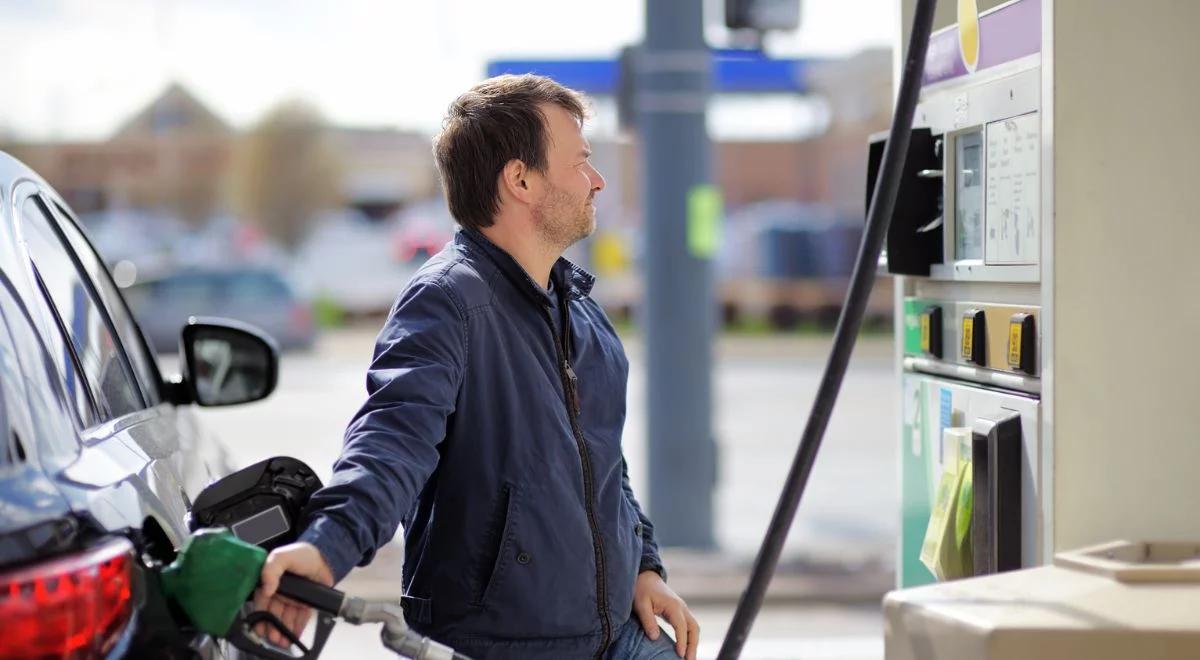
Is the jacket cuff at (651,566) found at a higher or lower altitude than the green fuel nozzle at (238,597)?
lower

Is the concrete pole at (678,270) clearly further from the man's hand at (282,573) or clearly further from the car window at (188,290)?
the car window at (188,290)

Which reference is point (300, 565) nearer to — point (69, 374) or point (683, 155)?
point (69, 374)

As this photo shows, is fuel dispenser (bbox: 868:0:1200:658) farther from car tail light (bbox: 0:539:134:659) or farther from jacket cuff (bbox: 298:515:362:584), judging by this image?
car tail light (bbox: 0:539:134:659)

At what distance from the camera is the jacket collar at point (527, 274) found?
2.64 m

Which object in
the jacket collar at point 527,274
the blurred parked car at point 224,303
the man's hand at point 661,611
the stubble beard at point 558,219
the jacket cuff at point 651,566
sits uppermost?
the stubble beard at point 558,219

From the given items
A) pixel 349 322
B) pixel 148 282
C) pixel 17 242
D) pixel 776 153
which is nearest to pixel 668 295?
pixel 17 242

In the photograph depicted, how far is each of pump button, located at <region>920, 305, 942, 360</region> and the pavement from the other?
336 millimetres

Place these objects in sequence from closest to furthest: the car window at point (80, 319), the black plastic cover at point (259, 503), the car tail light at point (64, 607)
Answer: the car tail light at point (64, 607) < the black plastic cover at point (259, 503) < the car window at point (80, 319)

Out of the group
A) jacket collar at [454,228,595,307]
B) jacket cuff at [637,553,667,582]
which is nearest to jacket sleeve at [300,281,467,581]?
jacket collar at [454,228,595,307]

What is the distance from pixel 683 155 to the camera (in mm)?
7746

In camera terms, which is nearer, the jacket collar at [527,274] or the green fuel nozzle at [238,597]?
the green fuel nozzle at [238,597]

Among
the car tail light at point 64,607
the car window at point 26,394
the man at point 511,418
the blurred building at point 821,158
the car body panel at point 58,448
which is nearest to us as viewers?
the car tail light at point 64,607

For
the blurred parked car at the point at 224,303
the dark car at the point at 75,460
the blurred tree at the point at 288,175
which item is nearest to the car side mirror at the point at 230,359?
the dark car at the point at 75,460

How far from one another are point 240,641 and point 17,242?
0.86 metres
